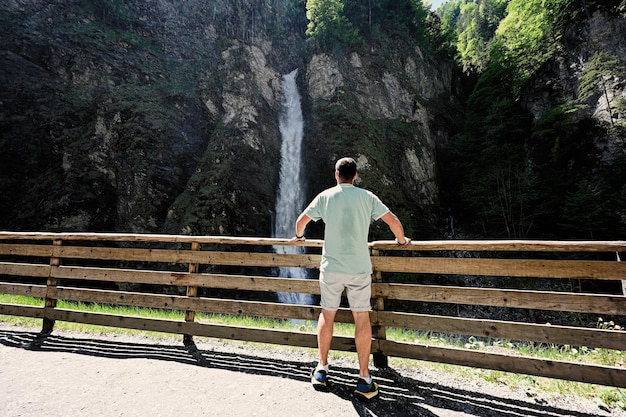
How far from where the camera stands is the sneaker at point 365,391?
3.06 meters

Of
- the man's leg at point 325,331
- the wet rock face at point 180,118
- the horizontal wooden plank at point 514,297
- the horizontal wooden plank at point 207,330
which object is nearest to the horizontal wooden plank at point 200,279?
the horizontal wooden plank at point 207,330

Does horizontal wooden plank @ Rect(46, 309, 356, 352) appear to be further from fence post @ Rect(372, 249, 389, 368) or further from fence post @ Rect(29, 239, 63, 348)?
fence post @ Rect(372, 249, 389, 368)

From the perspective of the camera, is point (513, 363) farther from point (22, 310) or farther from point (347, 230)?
point (22, 310)

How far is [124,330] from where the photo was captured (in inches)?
220

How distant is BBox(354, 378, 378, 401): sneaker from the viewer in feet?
10.1

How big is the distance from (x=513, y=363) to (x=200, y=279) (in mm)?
4579

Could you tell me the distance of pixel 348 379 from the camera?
11.7 feet

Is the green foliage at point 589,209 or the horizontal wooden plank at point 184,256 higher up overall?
the green foliage at point 589,209

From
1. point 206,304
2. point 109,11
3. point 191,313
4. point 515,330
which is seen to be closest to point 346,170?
point 515,330

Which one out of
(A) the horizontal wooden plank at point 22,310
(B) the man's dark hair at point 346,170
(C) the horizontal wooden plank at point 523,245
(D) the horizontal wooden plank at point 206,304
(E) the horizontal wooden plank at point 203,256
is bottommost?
(A) the horizontal wooden plank at point 22,310

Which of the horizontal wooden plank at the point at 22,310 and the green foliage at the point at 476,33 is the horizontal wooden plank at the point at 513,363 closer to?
the horizontal wooden plank at the point at 22,310

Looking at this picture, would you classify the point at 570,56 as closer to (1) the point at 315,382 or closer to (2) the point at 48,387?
(1) the point at 315,382

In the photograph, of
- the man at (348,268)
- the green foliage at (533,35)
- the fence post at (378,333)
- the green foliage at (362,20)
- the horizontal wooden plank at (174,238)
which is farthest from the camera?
the green foliage at (362,20)

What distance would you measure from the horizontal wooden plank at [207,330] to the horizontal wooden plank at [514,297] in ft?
3.23
